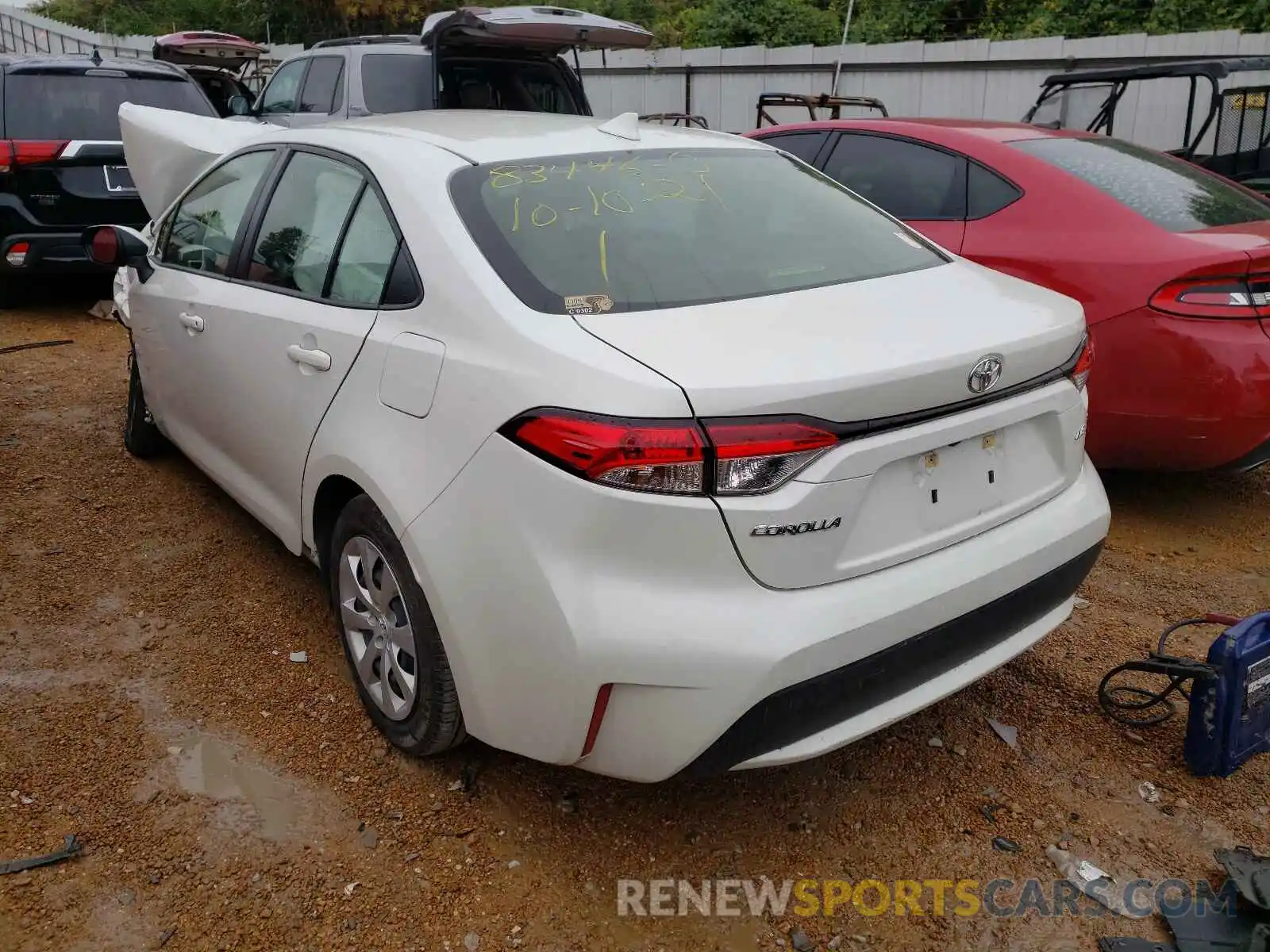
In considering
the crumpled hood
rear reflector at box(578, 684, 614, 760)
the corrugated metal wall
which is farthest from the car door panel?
the corrugated metal wall

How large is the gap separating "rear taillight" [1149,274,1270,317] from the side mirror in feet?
12.5

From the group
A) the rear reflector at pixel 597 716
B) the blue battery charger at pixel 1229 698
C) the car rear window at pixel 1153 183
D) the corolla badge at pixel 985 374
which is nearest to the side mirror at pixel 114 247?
the rear reflector at pixel 597 716

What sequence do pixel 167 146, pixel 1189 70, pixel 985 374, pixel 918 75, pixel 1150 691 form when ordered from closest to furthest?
1. pixel 985 374
2. pixel 1150 691
3. pixel 167 146
4. pixel 1189 70
5. pixel 918 75

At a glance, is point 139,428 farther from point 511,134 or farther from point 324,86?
point 324,86

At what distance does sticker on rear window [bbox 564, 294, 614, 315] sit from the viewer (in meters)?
2.29

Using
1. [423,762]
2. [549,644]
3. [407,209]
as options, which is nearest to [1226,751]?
[549,644]

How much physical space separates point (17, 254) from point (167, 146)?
2179 mm

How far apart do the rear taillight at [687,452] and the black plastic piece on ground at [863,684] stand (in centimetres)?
43

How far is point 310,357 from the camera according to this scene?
9.32 ft

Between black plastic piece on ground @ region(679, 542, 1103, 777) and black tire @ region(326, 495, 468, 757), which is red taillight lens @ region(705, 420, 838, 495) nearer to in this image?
black plastic piece on ground @ region(679, 542, 1103, 777)

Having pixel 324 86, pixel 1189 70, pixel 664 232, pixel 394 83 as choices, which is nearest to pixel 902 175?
pixel 664 232

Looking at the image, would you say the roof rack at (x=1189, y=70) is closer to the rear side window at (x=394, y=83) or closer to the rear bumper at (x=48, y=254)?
the rear side window at (x=394, y=83)

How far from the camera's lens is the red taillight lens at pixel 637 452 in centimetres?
Result: 198

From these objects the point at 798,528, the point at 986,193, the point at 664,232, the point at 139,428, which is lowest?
the point at 139,428
